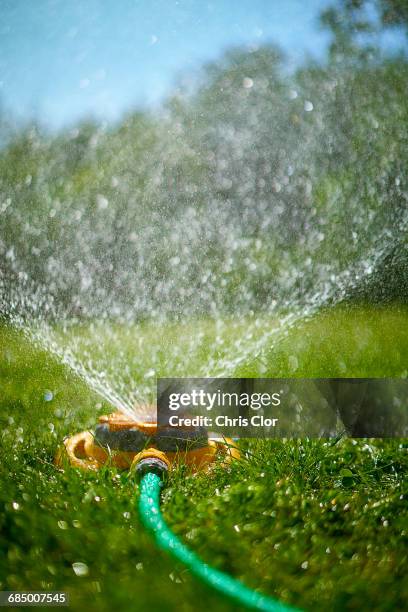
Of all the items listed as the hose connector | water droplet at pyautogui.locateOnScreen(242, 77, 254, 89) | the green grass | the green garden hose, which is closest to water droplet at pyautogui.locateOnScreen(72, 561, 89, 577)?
the green grass

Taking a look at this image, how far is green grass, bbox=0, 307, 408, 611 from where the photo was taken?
147 cm

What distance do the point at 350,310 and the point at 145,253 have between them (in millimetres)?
725

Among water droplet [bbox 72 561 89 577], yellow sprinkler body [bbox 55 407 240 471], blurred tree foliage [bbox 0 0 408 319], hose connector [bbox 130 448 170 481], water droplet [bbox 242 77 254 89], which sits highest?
water droplet [bbox 242 77 254 89]

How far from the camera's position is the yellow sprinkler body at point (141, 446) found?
6.26ft

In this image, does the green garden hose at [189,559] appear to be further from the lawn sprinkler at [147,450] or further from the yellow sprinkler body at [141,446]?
the yellow sprinkler body at [141,446]

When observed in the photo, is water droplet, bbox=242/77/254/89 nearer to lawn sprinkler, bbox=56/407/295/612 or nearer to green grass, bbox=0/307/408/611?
green grass, bbox=0/307/408/611

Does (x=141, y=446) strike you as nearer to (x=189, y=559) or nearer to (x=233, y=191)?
(x=189, y=559)

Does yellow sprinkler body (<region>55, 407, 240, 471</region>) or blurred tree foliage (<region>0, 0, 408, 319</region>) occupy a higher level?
blurred tree foliage (<region>0, 0, 408, 319</region>)

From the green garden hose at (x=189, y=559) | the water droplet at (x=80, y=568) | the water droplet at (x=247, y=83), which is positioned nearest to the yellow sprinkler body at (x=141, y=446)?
the green garden hose at (x=189, y=559)

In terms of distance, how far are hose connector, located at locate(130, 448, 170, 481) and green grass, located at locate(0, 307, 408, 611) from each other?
1.5 inches

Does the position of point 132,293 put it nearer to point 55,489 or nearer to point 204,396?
point 204,396

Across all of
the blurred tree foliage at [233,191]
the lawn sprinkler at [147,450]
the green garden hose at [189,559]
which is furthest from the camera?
the blurred tree foliage at [233,191]

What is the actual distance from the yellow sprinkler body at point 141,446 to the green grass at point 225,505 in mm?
57

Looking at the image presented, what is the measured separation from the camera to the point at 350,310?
2369 mm
